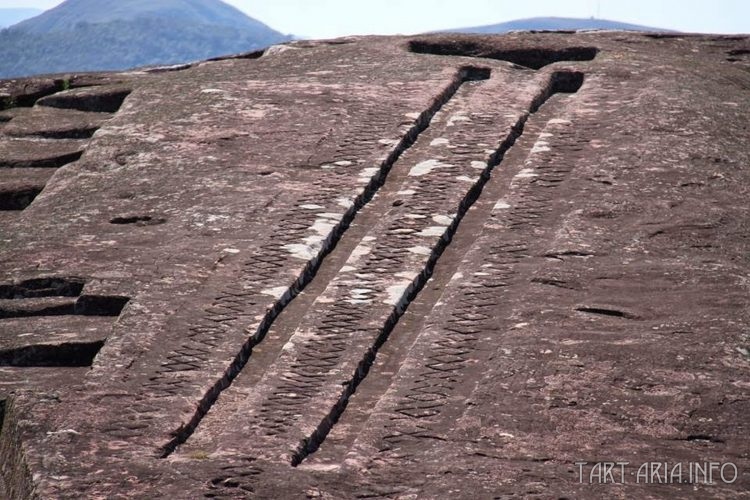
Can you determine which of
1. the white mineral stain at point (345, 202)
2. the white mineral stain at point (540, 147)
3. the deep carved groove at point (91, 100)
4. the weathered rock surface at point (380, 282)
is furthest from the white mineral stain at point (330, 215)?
the deep carved groove at point (91, 100)

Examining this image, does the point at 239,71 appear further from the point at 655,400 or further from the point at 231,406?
the point at 655,400

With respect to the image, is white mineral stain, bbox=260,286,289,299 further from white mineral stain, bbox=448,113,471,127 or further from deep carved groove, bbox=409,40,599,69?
deep carved groove, bbox=409,40,599,69

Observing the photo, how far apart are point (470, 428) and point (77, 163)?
794 centimetres

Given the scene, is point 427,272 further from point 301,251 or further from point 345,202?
point 345,202

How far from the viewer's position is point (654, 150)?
54.0ft

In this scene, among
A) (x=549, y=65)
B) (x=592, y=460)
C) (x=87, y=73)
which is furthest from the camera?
(x=87, y=73)

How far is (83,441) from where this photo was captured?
11.3 metres

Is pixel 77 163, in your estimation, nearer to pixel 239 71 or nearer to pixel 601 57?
pixel 239 71

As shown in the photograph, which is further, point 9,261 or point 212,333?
point 9,261

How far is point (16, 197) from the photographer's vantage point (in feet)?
58.1

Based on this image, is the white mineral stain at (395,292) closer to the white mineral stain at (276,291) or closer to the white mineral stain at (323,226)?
the white mineral stain at (276,291)

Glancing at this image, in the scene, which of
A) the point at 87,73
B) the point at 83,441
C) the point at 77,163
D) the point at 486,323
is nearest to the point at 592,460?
the point at 486,323

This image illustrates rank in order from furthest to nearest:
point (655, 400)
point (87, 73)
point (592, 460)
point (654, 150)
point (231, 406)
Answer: point (87, 73) → point (654, 150) → point (231, 406) → point (655, 400) → point (592, 460)

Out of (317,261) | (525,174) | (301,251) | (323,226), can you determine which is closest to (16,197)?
(323,226)
